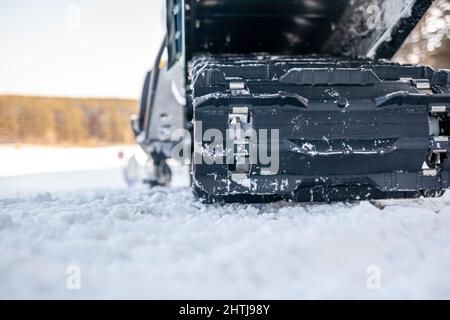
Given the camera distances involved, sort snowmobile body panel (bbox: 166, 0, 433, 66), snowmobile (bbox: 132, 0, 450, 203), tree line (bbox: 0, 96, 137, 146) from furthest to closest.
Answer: tree line (bbox: 0, 96, 137, 146), snowmobile body panel (bbox: 166, 0, 433, 66), snowmobile (bbox: 132, 0, 450, 203)

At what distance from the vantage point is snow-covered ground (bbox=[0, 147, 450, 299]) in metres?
1.04

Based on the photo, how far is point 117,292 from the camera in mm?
1016

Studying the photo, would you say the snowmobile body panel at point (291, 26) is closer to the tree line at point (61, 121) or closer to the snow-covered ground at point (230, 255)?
the snow-covered ground at point (230, 255)

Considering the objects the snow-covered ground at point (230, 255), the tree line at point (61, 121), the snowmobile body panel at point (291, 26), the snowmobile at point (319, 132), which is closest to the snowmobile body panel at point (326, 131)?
the snowmobile at point (319, 132)

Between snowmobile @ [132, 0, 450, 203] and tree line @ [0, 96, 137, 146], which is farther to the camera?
tree line @ [0, 96, 137, 146]

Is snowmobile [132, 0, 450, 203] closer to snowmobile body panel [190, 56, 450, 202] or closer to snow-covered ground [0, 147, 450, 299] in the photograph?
snowmobile body panel [190, 56, 450, 202]

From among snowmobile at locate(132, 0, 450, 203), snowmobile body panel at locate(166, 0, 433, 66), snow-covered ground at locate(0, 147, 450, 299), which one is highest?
snowmobile body panel at locate(166, 0, 433, 66)

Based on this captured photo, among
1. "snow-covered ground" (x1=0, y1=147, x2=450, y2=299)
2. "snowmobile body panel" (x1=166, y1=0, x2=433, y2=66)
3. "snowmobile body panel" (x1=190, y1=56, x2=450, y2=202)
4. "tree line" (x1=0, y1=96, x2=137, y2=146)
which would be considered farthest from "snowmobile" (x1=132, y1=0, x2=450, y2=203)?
"tree line" (x1=0, y1=96, x2=137, y2=146)

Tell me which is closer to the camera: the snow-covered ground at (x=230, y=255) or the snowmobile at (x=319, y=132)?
the snow-covered ground at (x=230, y=255)

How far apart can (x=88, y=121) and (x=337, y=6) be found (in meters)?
24.8

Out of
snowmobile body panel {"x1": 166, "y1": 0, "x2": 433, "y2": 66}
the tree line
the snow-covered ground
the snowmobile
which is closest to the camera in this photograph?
the snow-covered ground

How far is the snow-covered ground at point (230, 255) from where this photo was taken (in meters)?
1.04
